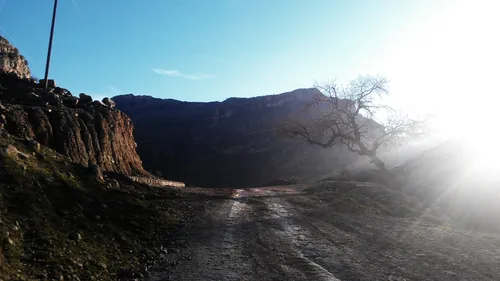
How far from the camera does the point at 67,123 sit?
17719 mm

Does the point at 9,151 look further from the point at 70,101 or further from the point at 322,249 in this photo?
the point at 70,101

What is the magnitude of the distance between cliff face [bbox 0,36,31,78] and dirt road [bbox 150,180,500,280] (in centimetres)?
2202

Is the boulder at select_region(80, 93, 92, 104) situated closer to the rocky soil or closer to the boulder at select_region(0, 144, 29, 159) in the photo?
the rocky soil

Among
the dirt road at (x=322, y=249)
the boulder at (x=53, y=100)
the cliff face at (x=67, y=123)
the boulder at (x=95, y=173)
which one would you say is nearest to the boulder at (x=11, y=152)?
the boulder at (x=95, y=173)

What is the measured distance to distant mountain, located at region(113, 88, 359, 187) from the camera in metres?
94.4

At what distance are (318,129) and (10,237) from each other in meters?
28.0

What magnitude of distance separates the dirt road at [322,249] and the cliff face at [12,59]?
22021 mm

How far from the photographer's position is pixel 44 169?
35.5ft

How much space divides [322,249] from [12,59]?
29677mm

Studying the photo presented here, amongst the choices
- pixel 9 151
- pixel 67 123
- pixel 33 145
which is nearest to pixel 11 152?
pixel 9 151

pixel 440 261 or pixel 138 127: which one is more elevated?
pixel 138 127

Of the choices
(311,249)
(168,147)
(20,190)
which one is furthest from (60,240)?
(168,147)

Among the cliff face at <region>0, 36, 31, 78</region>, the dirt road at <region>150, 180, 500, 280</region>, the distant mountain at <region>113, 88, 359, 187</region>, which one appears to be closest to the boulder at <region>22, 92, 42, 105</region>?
the dirt road at <region>150, 180, 500, 280</region>

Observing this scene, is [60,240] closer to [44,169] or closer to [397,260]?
[44,169]
